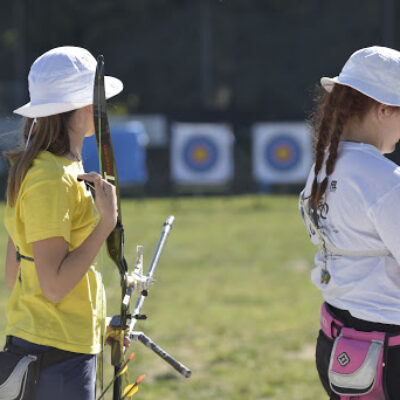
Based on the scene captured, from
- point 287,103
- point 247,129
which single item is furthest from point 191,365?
point 287,103

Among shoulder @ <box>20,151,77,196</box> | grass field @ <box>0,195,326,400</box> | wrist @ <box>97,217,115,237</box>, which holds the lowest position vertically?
grass field @ <box>0,195,326,400</box>

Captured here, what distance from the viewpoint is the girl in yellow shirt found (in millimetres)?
1516

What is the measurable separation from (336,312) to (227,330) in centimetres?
245

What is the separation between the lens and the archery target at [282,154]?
11.1 m

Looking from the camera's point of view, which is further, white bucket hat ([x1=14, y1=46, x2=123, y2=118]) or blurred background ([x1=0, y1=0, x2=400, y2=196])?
blurred background ([x1=0, y1=0, x2=400, y2=196])

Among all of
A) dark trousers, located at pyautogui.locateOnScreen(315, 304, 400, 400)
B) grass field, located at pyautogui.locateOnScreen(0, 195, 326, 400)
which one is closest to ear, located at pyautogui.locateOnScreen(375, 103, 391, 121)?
dark trousers, located at pyautogui.locateOnScreen(315, 304, 400, 400)

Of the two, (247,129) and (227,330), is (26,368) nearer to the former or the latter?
(227,330)

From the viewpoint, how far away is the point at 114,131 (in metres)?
11.5

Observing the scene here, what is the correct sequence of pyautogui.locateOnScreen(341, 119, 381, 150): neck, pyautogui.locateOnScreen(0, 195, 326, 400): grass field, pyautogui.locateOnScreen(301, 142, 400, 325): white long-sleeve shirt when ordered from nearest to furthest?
pyautogui.locateOnScreen(301, 142, 400, 325): white long-sleeve shirt, pyautogui.locateOnScreen(341, 119, 381, 150): neck, pyautogui.locateOnScreen(0, 195, 326, 400): grass field

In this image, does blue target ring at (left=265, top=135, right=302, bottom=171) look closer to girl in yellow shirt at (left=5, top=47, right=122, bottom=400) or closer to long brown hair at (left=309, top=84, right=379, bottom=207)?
long brown hair at (left=309, top=84, right=379, bottom=207)

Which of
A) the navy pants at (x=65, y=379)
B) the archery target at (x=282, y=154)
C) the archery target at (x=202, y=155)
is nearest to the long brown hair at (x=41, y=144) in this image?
the navy pants at (x=65, y=379)

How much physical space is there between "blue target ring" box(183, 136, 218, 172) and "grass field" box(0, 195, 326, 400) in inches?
105

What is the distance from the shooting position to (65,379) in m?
1.56

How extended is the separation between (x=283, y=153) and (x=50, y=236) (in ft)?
32.4
